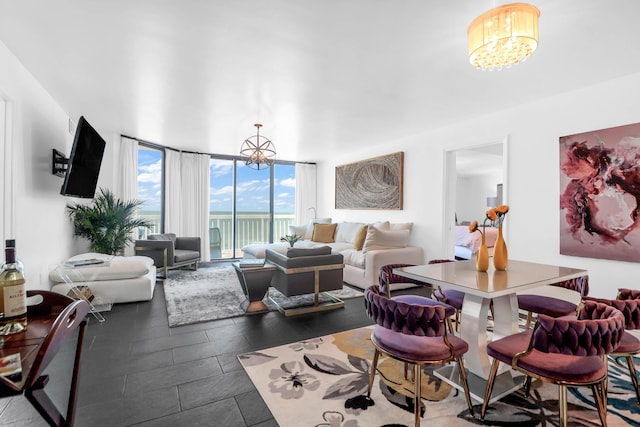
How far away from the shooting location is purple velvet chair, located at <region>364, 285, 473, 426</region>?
1538 mm

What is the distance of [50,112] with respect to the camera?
11.9 ft

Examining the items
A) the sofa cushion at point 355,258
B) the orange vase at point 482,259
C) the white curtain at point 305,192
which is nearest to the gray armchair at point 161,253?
the sofa cushion at point 355,258

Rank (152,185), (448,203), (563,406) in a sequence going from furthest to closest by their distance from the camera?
1. (152,185)
2. (448,203)
3. (563,406)

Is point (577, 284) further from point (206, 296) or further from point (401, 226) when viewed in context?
point (206, 296)

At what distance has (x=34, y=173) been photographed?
320cm

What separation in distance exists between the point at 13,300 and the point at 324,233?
18.4ft

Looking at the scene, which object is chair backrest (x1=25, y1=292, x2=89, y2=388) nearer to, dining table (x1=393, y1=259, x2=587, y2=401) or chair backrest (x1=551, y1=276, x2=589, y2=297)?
dining table (x1=393, y1=259, x2=587, y2=401)

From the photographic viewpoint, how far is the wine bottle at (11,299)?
1.09 meters

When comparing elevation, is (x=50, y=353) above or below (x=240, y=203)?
below

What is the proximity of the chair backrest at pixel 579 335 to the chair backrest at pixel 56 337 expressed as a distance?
1.80 m

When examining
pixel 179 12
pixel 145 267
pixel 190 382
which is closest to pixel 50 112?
pixel 145 267

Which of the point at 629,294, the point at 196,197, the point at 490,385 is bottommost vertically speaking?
the point at 490,385

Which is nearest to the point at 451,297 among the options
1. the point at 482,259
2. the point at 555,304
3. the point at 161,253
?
the point at 482,259

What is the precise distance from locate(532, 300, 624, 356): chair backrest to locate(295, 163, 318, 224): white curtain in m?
6.87
